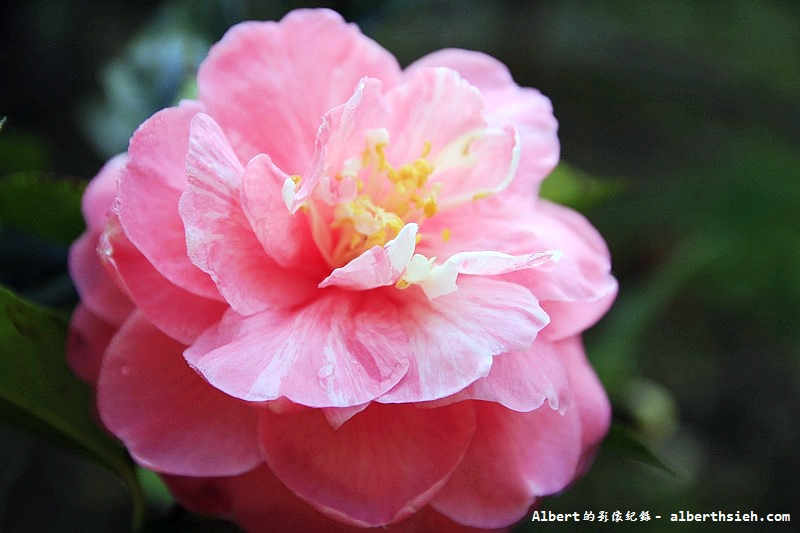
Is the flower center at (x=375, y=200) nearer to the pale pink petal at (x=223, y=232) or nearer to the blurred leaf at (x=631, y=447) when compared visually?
the pale pink petal at (x=223, y=232)

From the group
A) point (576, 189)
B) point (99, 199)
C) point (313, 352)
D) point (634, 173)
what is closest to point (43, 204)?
point (99, 199)

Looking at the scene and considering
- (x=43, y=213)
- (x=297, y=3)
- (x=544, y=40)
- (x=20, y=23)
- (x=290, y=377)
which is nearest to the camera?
(x=290, y=377)

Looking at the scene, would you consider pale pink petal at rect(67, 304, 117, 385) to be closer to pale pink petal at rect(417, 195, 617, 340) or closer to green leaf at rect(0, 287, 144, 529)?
green leaf at rect(0, 287, 144, 529)

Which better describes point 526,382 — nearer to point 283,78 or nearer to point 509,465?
point 509,465

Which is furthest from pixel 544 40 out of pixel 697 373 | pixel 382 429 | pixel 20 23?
pixel 382 429

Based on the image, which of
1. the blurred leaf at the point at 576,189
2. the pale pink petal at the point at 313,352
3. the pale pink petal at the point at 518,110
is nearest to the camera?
the pale pink petal at the point at 313,352

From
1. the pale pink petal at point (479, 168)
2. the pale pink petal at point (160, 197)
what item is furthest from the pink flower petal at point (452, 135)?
the pale pink petal at point (160, 197)

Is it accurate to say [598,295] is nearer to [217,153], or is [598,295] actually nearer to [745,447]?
[217,153]
